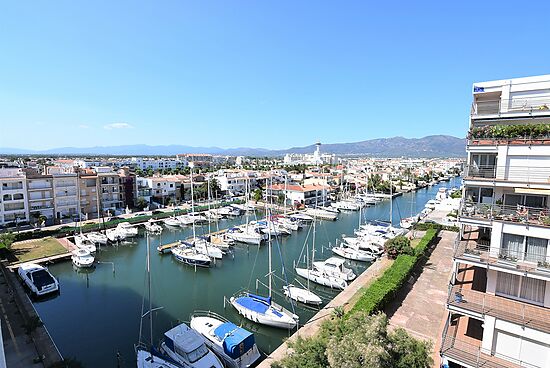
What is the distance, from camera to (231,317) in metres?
21.2

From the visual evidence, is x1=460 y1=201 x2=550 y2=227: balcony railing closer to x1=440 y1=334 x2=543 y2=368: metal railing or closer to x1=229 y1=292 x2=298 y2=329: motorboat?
x1=440 y1=334 x2=543 y2=368: metal railing

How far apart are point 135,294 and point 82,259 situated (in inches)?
351

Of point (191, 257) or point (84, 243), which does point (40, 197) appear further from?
point (191, 257)

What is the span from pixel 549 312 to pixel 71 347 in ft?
79.3

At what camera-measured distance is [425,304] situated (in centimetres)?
1975

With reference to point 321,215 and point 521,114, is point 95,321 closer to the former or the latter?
point 521,114

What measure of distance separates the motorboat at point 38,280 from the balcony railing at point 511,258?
2867cm

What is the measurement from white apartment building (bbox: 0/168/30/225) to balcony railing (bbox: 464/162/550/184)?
51.6m

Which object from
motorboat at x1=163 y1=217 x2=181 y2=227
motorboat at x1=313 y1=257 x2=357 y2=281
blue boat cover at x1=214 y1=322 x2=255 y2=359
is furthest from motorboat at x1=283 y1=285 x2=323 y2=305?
motorboat at x1=163 y1=217 x2=181 y2=227

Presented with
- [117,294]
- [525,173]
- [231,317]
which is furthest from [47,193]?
[525,173]

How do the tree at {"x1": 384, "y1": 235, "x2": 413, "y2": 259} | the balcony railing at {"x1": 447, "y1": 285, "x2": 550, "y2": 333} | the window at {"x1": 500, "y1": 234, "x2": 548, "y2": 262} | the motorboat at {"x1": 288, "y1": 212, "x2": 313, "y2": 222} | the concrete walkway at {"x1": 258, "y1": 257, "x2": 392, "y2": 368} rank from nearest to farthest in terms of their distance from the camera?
the balcony railing at {"x1": 447, "y1": 285, "x2": 550, "y2": 333}, the window at {"x1": 500, "y1": 234, "x2": 548, "y2": 262}, the concrete walkway at {"x1": 258, "y1": 257, "x2": 392, "y2": 368}, the tree at {"x1": 384, "y1": 235, "x2": 413, "y2": 259}, the motorboat at {"x1": 288, "y1": 212, "x2": 313, "y2": 222}

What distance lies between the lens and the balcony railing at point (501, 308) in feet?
34.3

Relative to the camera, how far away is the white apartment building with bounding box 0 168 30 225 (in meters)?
39.8

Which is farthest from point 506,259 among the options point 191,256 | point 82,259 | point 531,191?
point 82,259
